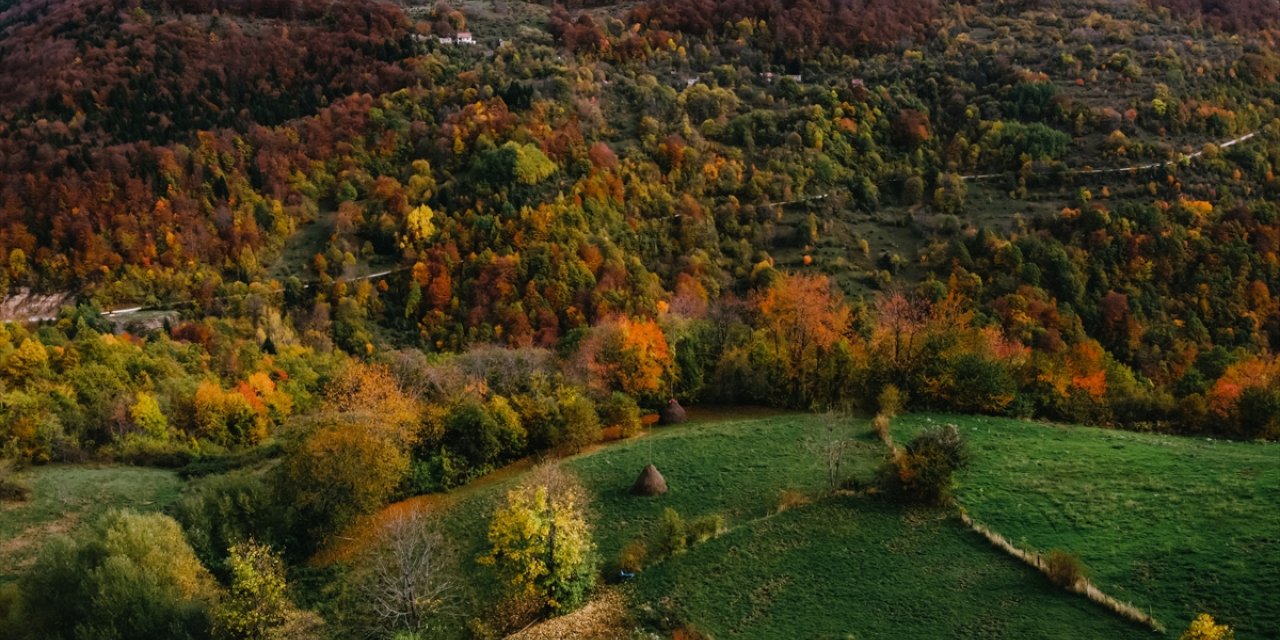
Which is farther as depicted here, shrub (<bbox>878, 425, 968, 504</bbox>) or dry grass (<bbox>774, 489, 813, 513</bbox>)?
dry grass (<bbox>774, 489, 813, 513</bbox>)

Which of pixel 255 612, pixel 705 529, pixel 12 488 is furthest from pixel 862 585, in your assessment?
pixel 12 488

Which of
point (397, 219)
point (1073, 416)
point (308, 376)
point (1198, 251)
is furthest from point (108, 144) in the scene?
point (1198, 251)

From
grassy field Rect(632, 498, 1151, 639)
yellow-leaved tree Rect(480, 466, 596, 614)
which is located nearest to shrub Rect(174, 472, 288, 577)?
yellow-leaved tree Rect(480, 466, 596, 614)

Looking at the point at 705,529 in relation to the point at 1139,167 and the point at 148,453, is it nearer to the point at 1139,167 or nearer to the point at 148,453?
the point at 148,453

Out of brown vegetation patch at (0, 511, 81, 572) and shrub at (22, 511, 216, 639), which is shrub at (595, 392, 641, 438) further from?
brown vegetation patch at (0, 511, 81, 572)

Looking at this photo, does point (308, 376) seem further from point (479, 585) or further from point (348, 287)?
point (479, 585)
